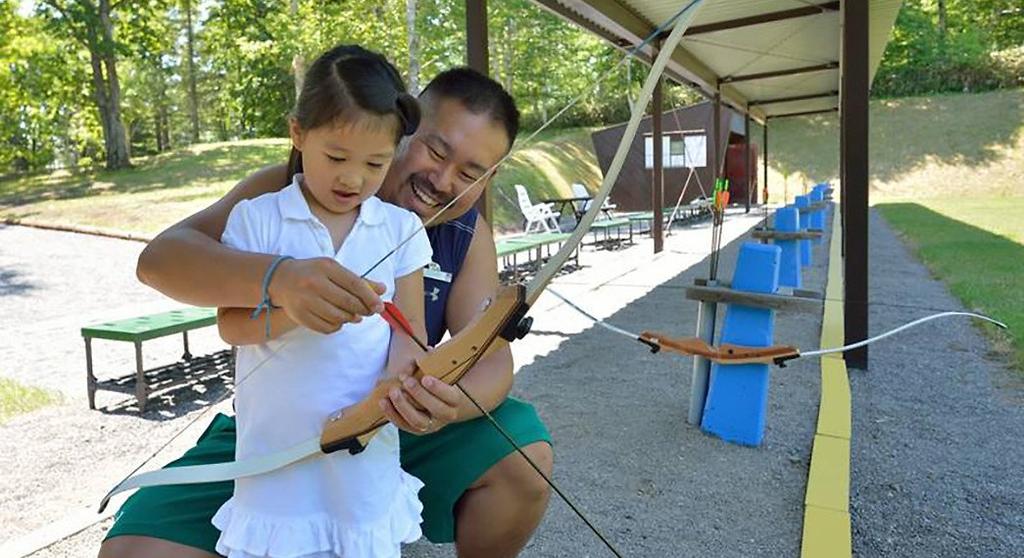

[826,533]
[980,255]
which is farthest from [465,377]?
[980,255]

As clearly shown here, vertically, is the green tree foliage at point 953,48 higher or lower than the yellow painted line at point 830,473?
higher

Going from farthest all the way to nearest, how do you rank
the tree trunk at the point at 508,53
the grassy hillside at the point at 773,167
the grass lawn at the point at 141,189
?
the tree trunk at the point at 508,53 < the grassy hillside at the point at 773,167 < the grass lawn at the point at 141,189

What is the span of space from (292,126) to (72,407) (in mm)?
3751

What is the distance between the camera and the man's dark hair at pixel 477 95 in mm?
1680

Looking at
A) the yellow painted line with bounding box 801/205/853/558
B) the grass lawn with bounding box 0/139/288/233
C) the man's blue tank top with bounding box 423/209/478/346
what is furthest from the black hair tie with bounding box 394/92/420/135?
the grass lawn with bounding box 0/139/288/233

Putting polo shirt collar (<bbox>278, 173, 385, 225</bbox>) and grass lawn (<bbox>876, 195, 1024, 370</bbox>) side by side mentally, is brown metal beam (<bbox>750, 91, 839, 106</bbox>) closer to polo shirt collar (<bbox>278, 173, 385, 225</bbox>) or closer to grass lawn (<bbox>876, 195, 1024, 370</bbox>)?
grass lawn (<bbox>876, 195, 1024, 370</bbox>)

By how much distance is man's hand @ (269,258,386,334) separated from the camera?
1018 mm

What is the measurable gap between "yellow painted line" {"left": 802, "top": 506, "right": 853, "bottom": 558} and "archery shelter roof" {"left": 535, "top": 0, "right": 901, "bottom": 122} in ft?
10.5

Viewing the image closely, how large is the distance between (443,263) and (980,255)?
997 cm

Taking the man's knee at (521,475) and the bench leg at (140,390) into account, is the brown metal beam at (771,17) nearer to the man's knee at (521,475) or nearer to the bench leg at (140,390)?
the bench leg at (140,390)

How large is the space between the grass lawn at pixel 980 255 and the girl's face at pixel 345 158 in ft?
15.1

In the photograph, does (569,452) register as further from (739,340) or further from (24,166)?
(24,166)

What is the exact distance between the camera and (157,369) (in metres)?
4.71

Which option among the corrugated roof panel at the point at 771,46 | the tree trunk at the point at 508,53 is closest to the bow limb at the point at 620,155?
the corrugated roof panel at the point at 771,46
